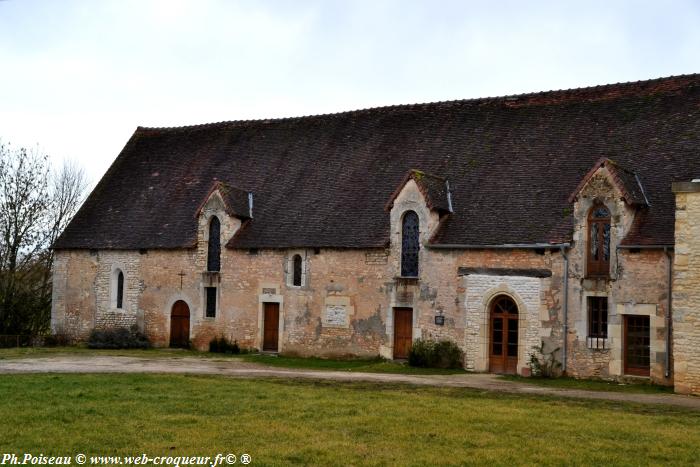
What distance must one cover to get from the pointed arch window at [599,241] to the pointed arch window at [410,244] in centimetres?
537

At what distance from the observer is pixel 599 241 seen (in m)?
23.5

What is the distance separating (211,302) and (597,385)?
48.3 feet

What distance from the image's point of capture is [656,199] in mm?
23234

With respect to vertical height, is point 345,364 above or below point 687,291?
below

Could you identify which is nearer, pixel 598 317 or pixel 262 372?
pixel 262 372

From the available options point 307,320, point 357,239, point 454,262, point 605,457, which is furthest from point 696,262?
point 307,320

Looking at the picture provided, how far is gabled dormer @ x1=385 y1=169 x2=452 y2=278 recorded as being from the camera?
2638 centimetres

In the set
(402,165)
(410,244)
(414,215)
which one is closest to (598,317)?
(410,244)

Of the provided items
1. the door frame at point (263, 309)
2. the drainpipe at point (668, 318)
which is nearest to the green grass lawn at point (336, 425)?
the drainpipe at point (668, 318)

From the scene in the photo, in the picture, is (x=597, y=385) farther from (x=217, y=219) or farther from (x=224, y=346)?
(x=217, y=219)

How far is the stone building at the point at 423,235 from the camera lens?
2291 centimetres

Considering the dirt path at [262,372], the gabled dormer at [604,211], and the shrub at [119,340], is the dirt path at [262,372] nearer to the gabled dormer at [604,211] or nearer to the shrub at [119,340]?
the gabled dormer at [604,211]

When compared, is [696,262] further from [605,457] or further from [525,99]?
[525,99]

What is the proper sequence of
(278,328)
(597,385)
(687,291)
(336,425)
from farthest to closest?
(278,328) → (597,385) → (687,291) → (336,425)
